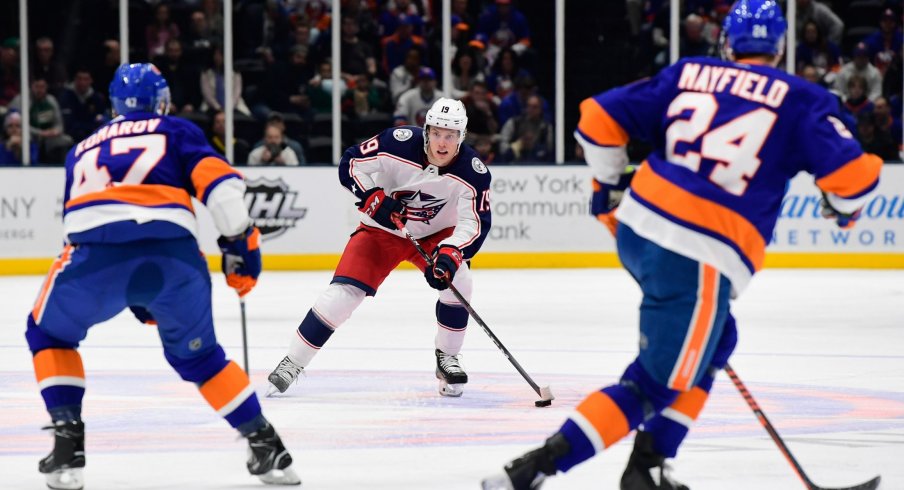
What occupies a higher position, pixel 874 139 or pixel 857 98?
pixel 857 98

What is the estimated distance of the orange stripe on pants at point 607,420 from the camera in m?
3.12

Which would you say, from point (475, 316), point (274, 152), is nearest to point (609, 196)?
point (475, 316)

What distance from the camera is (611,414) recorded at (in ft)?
10.3

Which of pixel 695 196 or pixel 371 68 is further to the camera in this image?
pixel 371 68

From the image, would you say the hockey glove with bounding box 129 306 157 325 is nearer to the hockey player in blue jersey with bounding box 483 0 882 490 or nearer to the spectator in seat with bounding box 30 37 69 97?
the hockey player in blue jersey with bounding box 483 0 882 490

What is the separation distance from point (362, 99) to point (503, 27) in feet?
4.70

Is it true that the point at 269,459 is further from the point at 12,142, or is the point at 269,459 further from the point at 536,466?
the point at 12,142

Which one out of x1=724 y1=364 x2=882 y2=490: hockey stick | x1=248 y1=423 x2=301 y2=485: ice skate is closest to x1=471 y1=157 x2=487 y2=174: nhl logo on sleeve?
x1=248 y1=423 x2=301 y2=485: ice skate

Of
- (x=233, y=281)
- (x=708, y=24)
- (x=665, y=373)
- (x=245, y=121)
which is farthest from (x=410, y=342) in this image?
(x=708, y=24)

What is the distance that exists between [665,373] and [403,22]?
9224 millimetres

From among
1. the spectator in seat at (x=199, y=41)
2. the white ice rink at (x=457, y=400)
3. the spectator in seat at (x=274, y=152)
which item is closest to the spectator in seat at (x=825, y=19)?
the white ice rink at (x=457, y=400)

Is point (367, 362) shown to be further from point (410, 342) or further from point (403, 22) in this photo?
point (403, 22)

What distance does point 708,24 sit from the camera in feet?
39.1

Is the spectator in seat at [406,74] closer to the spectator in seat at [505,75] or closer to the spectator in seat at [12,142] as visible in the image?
the spectator in seat at [505,75]
